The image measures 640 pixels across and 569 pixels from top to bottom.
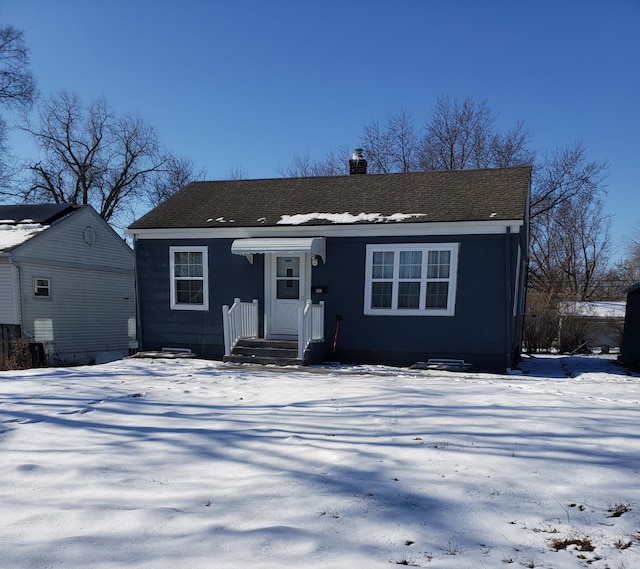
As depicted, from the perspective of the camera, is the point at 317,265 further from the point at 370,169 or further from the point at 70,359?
the point at 370,169

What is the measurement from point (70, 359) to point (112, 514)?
15.0m

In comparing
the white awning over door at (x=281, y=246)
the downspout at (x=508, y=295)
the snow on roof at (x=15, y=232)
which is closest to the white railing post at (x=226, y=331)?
the white awning over door at (x=281, y=246)

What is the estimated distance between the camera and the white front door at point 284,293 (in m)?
10.4

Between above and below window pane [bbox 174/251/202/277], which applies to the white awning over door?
above

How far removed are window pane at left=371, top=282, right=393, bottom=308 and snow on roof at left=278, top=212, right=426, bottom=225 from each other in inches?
57.4

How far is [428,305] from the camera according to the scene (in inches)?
384

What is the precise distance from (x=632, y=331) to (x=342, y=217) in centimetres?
905

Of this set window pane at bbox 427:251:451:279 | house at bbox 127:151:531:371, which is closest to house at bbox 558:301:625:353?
house at bbox 127:151:531:371

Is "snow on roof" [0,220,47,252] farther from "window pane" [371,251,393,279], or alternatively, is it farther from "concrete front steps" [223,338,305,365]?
"window pane" [371,251,393,279]

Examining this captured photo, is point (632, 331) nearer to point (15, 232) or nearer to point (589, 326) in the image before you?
point (589, 326)

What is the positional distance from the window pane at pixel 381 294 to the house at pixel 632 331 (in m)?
7.26

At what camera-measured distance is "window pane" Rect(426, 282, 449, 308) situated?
9648 millimetres

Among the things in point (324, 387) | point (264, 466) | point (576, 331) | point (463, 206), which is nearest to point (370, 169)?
point (576, 331)

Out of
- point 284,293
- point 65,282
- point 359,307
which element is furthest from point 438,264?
point 65,282
